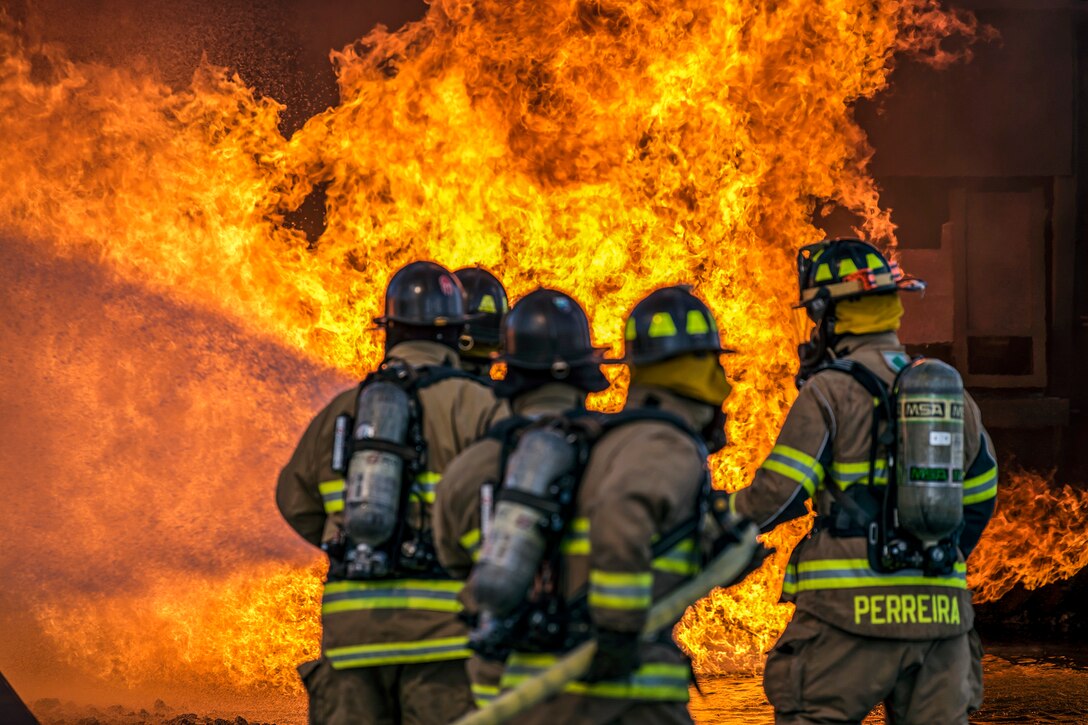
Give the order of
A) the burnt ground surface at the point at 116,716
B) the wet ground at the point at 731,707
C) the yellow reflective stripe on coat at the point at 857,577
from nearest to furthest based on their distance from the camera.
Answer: the yellow reflective stripe on coat at the point at 857,577 < the burnt ground surface at the point at 116,716 < the wet ground at the point at 731,707

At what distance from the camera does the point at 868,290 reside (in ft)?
18.0

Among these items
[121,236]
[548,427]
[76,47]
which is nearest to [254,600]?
[121,236]

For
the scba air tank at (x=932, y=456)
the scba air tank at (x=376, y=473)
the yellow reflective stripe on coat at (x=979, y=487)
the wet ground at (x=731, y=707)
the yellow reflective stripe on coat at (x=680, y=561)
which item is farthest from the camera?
the wet ground at (x=731, y=707)

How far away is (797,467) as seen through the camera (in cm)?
518

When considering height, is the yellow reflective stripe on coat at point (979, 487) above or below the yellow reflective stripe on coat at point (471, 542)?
above

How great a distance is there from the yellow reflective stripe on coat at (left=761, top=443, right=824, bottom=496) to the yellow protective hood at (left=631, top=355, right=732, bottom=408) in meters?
1.17

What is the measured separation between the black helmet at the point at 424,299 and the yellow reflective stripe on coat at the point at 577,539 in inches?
65.5

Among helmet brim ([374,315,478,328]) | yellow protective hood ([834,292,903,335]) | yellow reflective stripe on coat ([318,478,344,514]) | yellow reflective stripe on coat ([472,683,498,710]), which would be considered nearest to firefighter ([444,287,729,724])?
yellow reflective stripe on coat ([472,683,498,710])

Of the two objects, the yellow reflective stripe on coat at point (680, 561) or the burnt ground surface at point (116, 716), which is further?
the burnt ground surface at point (116, 716)

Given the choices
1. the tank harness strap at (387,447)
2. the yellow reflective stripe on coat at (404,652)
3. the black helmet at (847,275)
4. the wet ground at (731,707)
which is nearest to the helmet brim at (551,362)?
the tank harness strap at (387,447)

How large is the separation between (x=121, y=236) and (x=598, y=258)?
3.50 metres

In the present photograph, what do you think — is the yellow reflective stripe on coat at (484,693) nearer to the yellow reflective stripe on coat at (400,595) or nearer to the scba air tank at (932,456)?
the yellow reflective stripe on coat at (400,595)

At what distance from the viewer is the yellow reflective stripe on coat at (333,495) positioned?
16.1ft

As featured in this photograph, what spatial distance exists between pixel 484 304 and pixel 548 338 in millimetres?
2393
